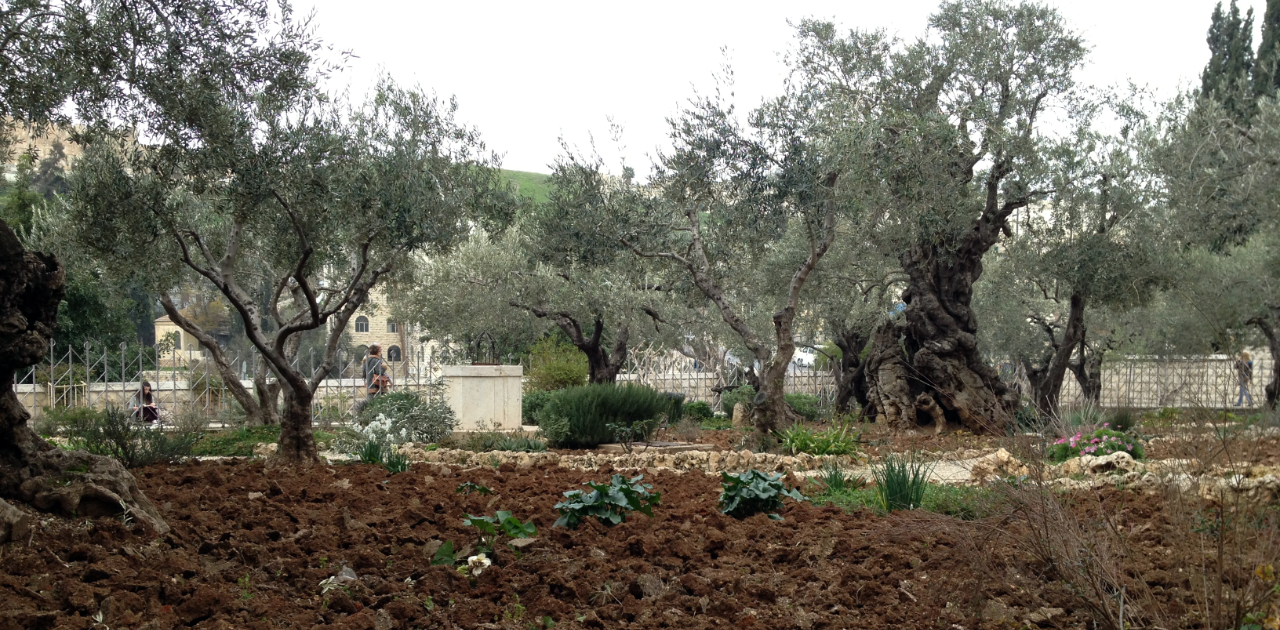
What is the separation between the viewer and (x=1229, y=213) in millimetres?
16453

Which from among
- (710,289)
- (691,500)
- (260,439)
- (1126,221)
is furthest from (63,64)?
(1126,221)

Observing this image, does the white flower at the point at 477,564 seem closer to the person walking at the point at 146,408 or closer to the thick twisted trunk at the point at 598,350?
the person walking at the point at 146,408

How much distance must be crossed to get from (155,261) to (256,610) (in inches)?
288

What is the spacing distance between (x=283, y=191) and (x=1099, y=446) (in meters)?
7.87

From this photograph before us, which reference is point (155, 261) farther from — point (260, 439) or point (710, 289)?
point (710, 289)

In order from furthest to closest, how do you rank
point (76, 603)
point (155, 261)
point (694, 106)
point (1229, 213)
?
1. point (1229, 213)
2. point (694, 106)
3. point (155, 261)
4. point (76, 603)

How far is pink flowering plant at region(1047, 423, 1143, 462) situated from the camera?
29.7ft

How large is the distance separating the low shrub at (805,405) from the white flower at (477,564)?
45.4ft

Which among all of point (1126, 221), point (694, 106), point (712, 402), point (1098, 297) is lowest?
point (712, 402)

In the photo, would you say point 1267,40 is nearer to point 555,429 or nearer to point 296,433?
point 555,429

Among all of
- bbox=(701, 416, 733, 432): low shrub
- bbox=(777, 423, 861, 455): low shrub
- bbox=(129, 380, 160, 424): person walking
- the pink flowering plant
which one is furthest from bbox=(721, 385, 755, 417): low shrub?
bbox=(129, 380, 160, 424): person walking

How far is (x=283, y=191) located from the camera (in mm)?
7449

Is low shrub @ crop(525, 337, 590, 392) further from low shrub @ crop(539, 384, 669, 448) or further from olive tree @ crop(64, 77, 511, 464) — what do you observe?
olive tree @ crop(64, 77, 511, 464)

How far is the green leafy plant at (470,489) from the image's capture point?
5.91 meters
